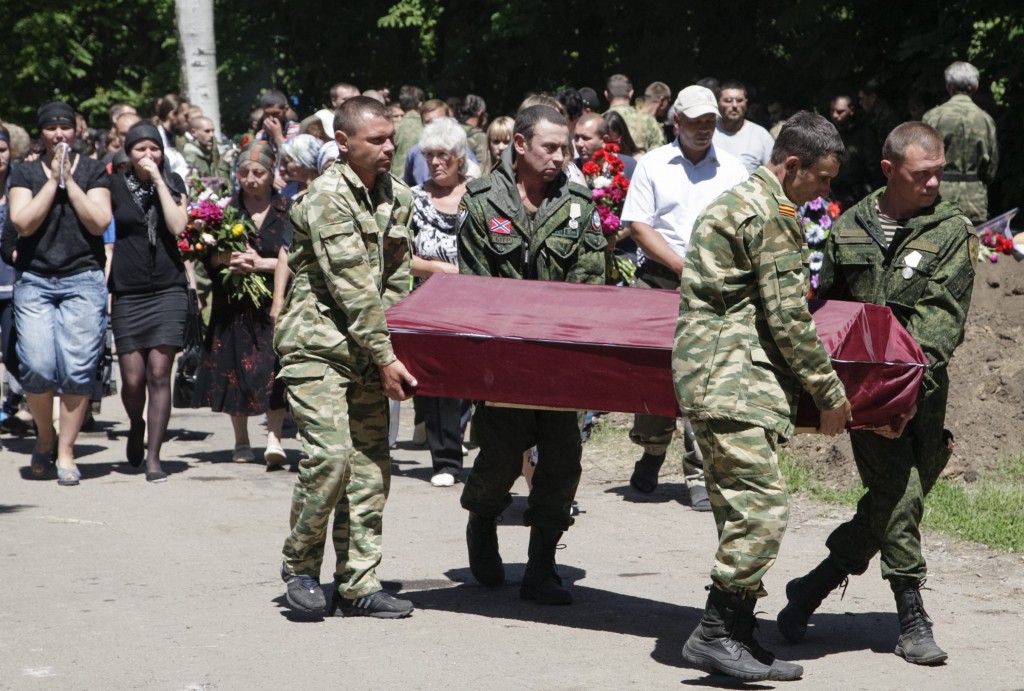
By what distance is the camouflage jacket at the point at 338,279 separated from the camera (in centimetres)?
585

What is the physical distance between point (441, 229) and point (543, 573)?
10.3 ft

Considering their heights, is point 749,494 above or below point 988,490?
above

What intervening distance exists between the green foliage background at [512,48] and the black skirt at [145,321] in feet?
27.9

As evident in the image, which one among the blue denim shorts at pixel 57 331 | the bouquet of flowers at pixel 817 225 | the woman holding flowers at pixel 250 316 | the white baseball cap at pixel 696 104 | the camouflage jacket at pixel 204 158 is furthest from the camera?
the camouflage jacket at pixel 204 158

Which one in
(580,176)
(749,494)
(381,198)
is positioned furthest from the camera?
(580,176)

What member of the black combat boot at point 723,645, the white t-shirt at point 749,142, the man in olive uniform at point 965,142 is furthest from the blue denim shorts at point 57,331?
the man in olive uniform at point 965,142

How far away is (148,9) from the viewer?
33250 millimetres

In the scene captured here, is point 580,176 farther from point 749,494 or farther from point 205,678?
point 205,678

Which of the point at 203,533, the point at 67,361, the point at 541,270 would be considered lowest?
the point at 203,533

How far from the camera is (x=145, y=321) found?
9.39m

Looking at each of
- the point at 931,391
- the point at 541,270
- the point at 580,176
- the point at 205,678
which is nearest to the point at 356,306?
the point at 541,270

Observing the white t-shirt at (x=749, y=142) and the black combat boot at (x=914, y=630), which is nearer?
the black combat boot at (x=914, y=630)

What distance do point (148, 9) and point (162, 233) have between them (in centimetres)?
2546

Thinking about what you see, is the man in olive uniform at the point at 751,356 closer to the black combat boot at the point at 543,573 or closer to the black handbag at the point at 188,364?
the black combat boot at the point at 543,573
